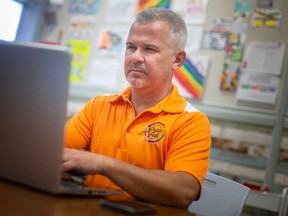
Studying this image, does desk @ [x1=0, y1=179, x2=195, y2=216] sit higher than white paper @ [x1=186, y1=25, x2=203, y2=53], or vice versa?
white paper @ [x1=186, y1=25, x2=203, y2=53]

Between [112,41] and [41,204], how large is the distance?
2.47m

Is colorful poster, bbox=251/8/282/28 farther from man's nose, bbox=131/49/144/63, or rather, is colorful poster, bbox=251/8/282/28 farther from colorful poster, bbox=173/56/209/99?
man's nose, bbox=131/49/144/63

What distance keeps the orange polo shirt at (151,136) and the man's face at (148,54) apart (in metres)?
0.10

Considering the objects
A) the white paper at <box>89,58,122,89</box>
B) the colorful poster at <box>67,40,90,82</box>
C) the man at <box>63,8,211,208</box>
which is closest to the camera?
the man at <box>63,8,211,208</box>

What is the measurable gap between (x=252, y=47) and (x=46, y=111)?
7.03 ft

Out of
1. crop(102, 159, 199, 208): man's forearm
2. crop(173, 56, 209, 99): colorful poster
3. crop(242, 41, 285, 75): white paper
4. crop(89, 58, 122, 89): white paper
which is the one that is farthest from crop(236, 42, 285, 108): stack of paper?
crop(102, 159, 199, 208): man's forearm

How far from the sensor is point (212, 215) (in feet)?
5.00

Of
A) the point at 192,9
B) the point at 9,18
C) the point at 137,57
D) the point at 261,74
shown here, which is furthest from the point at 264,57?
the point at 9,18

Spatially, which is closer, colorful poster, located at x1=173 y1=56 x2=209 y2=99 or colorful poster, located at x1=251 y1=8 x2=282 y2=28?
colorful poster, located at x1=251 y1=8 x2=282 y2=28

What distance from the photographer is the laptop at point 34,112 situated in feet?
2.60

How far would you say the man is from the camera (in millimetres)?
1177

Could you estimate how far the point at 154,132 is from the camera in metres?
1.44

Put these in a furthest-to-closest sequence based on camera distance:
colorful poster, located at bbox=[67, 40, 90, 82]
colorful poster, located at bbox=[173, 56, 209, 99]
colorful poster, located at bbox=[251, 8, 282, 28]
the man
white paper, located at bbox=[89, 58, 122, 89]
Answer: colorful poster, located at bbox=[67, 40, 90, 82], white paper, located at bbox=[89, 58, 122, 89], colorful poster, located at bbox=[173, 56, 209, 99], colorful poster, located at bbox=[251, 8, 282, 28], the man

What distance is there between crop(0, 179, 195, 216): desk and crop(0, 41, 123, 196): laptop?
0.02 m
